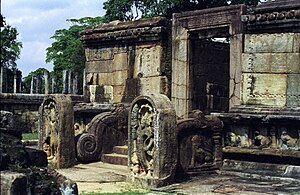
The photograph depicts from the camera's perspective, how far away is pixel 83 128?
46.9 ft

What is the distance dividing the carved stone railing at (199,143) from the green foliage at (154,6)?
21.3 metres

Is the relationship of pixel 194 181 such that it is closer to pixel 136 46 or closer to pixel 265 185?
pixel 265 185

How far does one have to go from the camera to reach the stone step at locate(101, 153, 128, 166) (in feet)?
39.2

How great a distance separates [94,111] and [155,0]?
66.9 feet

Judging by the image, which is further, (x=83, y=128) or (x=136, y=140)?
(x=83, y=128)

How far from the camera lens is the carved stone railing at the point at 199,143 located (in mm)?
10039

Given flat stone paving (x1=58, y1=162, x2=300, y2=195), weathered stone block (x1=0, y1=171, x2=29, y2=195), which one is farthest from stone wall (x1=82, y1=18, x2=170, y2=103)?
weathered stone block (x1=0, y1=171, x2=29, y2=195)

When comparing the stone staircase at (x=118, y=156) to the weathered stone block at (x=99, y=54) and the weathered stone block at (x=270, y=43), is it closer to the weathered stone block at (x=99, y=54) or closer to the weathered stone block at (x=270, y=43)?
the weathered stone block at (x=99, y=54)

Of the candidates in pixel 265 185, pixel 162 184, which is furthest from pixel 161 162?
pixel 265 185

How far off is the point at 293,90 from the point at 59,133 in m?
4.61

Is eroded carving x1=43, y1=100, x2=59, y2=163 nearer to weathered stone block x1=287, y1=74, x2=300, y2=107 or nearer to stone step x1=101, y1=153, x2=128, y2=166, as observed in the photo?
stone step x1=101, y1=153, x2=128, y2=166

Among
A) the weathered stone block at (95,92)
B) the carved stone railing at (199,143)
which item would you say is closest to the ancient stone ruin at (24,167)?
the carved stone railing at (199,143)

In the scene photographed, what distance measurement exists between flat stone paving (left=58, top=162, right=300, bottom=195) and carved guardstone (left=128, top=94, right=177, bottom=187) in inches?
9.0

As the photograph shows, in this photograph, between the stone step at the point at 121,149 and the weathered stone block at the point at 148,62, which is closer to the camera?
the stone step at the point at 121,149
